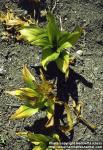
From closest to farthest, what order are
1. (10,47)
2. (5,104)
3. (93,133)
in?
(93,133) < (5,104) < (10,47)

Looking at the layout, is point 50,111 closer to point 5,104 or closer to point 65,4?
point 5,104

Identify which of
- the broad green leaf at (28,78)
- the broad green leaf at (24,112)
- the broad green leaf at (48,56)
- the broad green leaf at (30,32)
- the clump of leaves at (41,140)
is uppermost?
the broad green leaf at (30,32)

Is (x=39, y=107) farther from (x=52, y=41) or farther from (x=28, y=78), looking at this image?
(x=52, y=41)

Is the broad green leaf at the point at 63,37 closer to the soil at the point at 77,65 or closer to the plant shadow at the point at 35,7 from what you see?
the soil at the point at 77,65


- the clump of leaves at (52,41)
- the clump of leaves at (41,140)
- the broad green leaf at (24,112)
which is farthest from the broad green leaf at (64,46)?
the clump of leaves at (41,140)

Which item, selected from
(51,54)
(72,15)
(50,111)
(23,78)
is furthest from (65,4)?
(50,111)

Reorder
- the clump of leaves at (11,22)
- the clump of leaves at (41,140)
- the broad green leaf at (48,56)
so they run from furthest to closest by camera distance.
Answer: the clump of leaves at (11,22), the broad green leaf at (48,56), the clump of leaves at (41,140)
